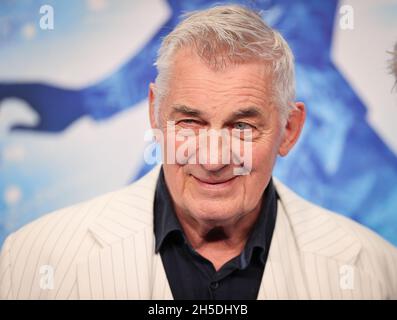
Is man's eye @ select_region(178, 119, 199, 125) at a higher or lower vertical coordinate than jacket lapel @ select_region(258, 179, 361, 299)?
higher

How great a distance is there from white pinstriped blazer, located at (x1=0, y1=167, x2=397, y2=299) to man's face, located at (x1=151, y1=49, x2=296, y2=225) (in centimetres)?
19

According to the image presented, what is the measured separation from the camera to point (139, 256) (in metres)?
1.52

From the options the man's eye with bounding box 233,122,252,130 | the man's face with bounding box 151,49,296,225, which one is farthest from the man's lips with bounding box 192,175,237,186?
the man's eye with bounding box 233,122,252,130

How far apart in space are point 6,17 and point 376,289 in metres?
1.63

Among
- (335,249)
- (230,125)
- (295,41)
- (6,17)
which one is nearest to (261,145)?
(230,125)

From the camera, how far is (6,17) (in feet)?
6.14

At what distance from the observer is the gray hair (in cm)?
142

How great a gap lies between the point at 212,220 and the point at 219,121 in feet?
1.00

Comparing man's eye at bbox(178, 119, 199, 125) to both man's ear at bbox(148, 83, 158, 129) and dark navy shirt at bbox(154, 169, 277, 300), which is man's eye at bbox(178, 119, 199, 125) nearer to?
man's ear at bbox(148, 83, 158, 129)

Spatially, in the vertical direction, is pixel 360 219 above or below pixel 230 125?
below

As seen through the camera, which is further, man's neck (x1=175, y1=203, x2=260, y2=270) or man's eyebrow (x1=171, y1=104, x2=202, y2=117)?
man's neck (x1=175, y1=203, x2=260, y2=270)

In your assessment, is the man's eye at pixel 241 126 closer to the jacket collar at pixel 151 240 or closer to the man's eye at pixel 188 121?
the man's eye at pixel 188 121
